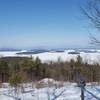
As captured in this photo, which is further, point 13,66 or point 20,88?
point 13,66

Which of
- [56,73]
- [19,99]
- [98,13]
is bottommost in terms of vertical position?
[56,73]

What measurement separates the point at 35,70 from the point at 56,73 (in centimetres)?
350

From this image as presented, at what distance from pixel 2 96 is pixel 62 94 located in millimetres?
1806

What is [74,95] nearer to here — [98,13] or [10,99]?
[10,99]

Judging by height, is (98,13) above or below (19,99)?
above

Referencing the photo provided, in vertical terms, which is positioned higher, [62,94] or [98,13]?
[98,13]

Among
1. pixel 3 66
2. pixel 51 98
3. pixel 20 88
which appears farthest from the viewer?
pixel 3 66

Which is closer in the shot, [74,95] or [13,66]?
[74,95]

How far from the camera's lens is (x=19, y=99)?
27.3 feet

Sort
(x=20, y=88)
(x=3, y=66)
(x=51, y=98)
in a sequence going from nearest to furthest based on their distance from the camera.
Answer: (x=51, y=98) → (x=20, y=88) → (x=3, y=66)

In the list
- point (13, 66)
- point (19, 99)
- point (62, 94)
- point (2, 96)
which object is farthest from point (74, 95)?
point (13, 66)

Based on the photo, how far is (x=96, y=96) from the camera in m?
8.27

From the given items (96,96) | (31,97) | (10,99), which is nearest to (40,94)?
(31,97)

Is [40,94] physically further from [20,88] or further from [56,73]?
[56,73]
